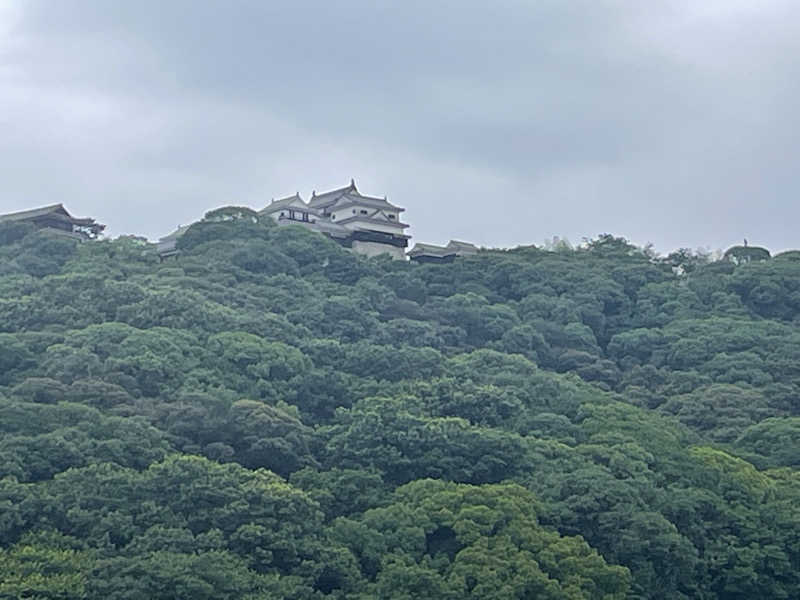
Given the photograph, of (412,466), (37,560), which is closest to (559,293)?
(412,466)

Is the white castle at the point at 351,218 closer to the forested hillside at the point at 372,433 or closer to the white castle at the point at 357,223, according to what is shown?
the white castle at the point at 357,223

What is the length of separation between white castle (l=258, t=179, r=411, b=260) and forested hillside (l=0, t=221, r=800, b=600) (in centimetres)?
567

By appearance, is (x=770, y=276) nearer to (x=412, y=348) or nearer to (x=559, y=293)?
(x=559, y=293)

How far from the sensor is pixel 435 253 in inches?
2063

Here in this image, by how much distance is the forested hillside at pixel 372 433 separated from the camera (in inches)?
1025

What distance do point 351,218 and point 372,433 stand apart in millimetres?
23020

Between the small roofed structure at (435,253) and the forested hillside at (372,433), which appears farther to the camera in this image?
the small roofed structure at (435,253)

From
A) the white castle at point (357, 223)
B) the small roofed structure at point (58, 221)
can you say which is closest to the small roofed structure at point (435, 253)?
the white castle at point (357, 223)

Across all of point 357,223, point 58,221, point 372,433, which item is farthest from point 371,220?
point 372,433

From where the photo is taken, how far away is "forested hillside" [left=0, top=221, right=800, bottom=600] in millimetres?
26031

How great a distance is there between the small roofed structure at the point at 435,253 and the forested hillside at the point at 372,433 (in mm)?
6179

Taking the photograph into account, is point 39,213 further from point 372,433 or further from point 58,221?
point 372,433

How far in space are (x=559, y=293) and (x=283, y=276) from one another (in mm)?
9070

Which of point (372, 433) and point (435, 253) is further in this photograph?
point (435, 253)
